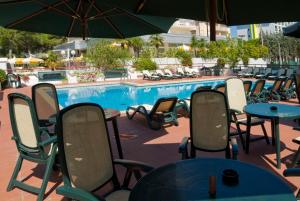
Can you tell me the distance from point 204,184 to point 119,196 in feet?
2.68

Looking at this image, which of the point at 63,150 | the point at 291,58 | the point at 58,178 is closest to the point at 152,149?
the point at 58,178

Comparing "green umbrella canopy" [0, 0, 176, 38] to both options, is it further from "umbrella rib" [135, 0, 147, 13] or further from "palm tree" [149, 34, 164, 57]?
"palm tree" [149, 34, 164, 57]

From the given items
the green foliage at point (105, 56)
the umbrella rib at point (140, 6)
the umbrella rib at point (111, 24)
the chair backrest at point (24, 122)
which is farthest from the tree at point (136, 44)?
the chair backrest at point (24, 122)

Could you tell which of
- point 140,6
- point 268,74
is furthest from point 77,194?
point 268,74

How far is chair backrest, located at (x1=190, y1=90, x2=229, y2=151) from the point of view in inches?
127

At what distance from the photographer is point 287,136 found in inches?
209

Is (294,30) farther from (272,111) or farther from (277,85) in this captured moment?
(277,85)

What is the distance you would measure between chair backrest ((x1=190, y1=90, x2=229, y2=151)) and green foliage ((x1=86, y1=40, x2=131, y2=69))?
22223 millimetres

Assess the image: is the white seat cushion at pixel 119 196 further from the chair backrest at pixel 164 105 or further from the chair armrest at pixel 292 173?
the chair backrest at pixel 164 105

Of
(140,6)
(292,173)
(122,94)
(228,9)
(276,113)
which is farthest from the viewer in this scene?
(122,94)

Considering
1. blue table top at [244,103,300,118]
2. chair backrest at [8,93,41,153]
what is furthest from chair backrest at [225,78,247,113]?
chair backrest at [8,93,41,153]

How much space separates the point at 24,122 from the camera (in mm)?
3188

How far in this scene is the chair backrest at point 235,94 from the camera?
5.26 m

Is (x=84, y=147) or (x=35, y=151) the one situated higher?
(x=84, y=147)
